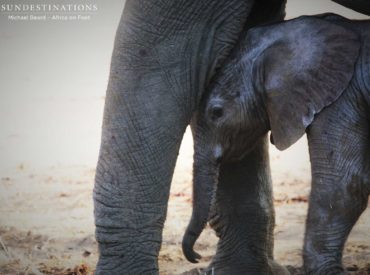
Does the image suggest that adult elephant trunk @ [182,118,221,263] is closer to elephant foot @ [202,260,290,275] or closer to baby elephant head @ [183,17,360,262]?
baby elephant head @ [183,17,360,262]

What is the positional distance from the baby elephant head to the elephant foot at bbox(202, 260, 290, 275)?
20.5 inches

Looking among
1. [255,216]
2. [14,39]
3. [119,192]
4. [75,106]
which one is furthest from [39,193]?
[119,192]

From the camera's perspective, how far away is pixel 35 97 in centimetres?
886

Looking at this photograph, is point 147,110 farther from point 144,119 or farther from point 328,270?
point 328,270

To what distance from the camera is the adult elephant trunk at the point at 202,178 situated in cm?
532

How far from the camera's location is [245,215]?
589cm

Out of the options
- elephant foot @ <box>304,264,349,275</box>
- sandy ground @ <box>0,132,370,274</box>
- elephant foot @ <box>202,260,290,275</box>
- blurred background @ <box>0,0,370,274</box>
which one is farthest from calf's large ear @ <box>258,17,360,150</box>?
blurred background @ <box>0,0,370,274</box>

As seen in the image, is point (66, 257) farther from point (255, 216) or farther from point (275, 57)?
point (275, 57)

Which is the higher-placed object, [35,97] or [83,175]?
[35,97]

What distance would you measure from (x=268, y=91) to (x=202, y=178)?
44 centimetres

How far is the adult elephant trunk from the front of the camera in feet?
17.5

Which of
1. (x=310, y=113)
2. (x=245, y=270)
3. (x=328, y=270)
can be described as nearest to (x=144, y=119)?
(x=310, y=113)

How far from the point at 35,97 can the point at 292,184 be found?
191cm

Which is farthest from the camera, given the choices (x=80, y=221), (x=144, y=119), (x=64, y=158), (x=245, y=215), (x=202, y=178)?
(x=64, y=158)
